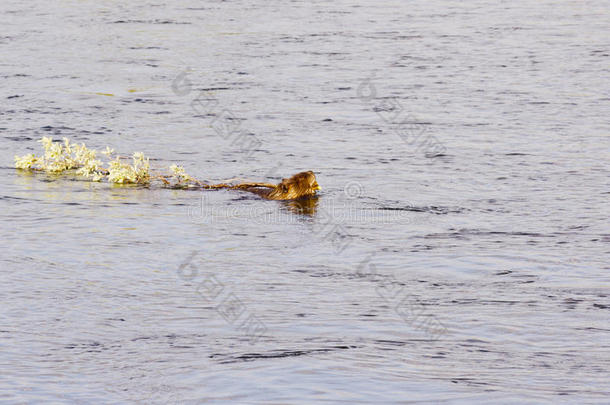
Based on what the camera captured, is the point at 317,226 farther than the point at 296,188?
No

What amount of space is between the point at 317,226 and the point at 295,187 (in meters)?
1.01

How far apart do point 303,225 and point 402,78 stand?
7.23 meters

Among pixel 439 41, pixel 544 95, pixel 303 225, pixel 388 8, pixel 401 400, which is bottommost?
pixel 401 400

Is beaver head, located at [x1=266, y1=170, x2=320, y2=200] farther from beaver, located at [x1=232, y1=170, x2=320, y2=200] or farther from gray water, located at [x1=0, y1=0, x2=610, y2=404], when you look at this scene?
gray water, located at [x1=0, y1=0, x2=610, y2=404]

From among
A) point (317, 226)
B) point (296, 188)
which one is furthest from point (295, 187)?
point (317, 226)

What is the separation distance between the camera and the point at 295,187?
1072cm

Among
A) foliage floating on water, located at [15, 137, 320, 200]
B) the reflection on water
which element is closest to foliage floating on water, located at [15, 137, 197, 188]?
foliage floating on water, located at [15, 137, 320, 200]

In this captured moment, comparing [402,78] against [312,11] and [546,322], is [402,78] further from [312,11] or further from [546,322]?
[546,322]

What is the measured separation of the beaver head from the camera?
10.7 metres

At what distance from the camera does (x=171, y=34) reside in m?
20.8

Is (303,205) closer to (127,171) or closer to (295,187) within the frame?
(295,187)

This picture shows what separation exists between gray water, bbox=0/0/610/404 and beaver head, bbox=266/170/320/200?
0.12 m

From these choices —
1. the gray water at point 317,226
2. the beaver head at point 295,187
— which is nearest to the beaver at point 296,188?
the beaver head at point 295,187

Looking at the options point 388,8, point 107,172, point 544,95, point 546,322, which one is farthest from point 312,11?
point 546,322
